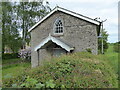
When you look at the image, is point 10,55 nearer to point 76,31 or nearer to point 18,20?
point 18,20

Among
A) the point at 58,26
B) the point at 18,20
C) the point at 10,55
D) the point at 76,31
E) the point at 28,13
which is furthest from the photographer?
the point at 10,55

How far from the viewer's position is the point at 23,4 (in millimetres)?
23906

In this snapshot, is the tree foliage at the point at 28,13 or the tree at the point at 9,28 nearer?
the tree at the point at 9,28

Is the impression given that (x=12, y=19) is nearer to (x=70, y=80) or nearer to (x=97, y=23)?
(x=97, y=23)

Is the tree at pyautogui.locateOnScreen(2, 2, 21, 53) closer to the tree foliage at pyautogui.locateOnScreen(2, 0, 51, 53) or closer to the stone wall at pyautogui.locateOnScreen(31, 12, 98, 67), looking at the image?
the tree foliage at pyautogui.locateOnScreen(2, 0, 51, 53)

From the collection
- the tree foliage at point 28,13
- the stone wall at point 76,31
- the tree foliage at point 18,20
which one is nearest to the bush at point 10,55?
the tree foliage at point 18,20

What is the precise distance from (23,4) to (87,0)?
15109 mm

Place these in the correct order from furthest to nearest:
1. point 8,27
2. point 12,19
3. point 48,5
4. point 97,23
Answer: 1. point 48,5
2. point 12,19
3. point 8,27
4. point 97,23

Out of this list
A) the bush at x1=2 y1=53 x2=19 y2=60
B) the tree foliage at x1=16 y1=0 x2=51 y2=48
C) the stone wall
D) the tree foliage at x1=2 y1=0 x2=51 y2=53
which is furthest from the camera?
the bush at x1=2 y1=53 x2=19 y2=60

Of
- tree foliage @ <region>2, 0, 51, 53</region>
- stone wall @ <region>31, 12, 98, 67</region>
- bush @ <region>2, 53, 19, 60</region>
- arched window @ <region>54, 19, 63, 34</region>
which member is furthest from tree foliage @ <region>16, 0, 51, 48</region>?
arched window @ <region>54, 19, 63, 34</region>

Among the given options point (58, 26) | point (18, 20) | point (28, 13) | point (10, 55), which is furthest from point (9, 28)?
point (58, 26)

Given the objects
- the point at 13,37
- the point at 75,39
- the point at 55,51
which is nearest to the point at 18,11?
A: the point at 13,37

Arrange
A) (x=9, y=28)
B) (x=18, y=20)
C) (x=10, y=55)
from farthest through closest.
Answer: (x=10, y=55)
(x=18, y=20)
(x=9, y=28)

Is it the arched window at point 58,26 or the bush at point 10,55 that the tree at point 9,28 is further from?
the arched window at point 58,26
